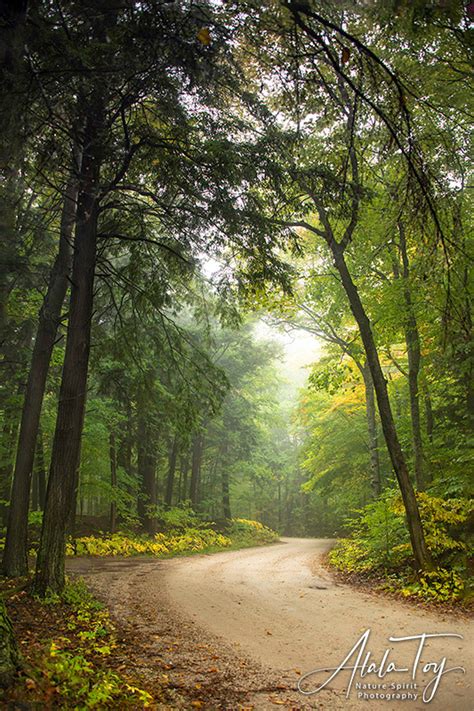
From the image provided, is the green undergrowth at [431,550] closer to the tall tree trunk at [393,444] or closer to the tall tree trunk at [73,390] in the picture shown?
the tall tree trunk at [393,444]

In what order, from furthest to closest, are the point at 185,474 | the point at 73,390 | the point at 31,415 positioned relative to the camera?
the point at 185,474, the point at 31,415, the point at 73,390

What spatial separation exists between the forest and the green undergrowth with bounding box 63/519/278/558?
0.59 feet

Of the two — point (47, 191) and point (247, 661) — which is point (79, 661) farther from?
point (47, 191)

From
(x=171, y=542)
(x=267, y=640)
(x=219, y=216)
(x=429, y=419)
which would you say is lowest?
(x=171, y=542)

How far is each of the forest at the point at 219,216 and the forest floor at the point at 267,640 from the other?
88 cm

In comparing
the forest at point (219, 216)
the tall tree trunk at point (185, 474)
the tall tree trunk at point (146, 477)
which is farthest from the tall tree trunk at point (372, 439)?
the tall tree trunk at point (185, 474)

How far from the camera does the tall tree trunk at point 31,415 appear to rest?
813 centimetres

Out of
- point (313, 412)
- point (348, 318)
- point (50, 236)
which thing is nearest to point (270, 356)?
point (313, 412)

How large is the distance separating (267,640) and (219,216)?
594 centimetres

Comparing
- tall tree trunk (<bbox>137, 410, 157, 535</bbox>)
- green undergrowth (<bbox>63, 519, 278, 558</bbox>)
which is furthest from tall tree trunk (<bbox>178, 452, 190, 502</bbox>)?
tall tree trunk (<bbox>137, 410, 157, 535</bbox>)

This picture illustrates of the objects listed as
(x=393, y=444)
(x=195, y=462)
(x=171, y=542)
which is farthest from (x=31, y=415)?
(x=195, y=462)

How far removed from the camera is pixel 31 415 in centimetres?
866

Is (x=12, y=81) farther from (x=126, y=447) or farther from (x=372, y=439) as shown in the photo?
(x=126, y=447)

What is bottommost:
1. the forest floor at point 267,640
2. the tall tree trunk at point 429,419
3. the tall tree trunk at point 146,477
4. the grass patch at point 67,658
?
the forest floor at point 267,640
